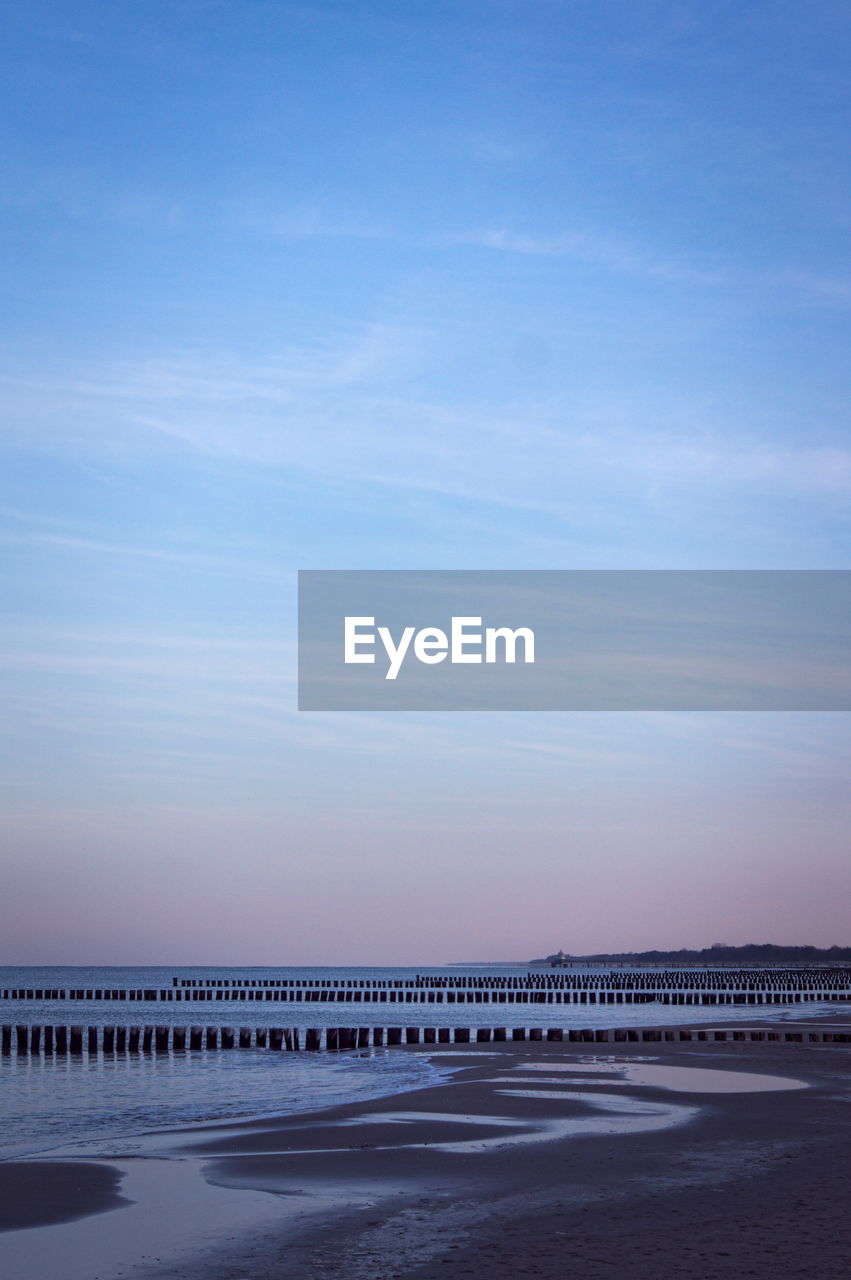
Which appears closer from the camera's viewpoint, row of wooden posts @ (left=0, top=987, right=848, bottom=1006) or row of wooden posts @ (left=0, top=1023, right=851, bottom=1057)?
row of wooden posts @ (left=0, top=1023, right=851, bottom=1057)

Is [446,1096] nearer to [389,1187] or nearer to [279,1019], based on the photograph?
[389,1187]

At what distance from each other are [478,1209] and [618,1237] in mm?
2110

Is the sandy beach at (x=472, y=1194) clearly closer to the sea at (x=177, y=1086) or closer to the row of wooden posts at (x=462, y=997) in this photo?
the sea at (x=177, y=1086)

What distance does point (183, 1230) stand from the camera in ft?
44.0

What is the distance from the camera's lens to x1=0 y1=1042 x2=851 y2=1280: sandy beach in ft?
38.1

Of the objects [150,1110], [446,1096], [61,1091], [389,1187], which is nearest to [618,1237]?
[389,1187]

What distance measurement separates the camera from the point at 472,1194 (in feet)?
48.7

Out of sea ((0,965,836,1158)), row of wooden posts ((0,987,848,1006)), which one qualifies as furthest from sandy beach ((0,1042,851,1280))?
row of wooden posts ((0,987,848,1006))

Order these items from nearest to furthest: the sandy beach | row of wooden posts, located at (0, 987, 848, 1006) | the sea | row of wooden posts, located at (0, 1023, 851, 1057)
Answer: the sandy beach → the sea → row of wooden posts, located at (0, 1023, 851, 1057) → row of wooden posts, located at (0, 987, 848, 1006)

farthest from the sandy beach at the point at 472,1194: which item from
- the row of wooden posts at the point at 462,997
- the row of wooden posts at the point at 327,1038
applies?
the row of wooden posts at the point at 462,997

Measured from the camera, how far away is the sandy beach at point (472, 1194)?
1162cm

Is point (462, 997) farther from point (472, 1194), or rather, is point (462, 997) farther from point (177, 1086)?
point (472, 1194)

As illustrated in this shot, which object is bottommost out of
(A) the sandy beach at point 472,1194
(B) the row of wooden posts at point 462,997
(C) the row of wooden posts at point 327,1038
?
(B) the row of wooden posts at point 462,997

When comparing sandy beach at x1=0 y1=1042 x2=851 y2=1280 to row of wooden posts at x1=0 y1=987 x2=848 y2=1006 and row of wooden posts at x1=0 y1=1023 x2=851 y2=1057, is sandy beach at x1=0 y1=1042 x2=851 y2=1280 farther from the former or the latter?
row of wooden posts at x1=0 y1=987 x2=848 y2=1006
